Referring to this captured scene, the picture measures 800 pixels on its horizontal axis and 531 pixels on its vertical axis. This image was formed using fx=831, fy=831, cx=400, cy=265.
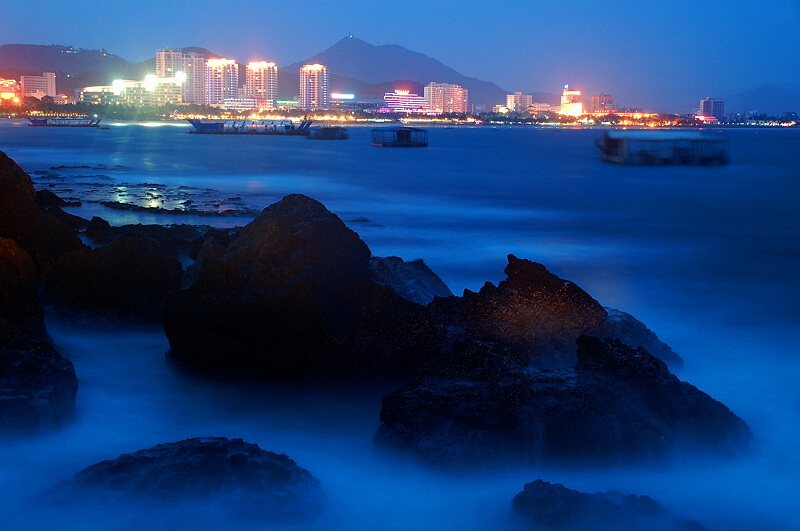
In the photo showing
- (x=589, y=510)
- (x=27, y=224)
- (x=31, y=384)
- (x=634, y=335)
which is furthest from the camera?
(x=27, y=224)

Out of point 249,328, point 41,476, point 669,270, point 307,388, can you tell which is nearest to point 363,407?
point 307,388

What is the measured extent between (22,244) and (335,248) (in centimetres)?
393

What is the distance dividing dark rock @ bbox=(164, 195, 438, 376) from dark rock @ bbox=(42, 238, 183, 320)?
128cm

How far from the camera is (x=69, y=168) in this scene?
34.0 meters

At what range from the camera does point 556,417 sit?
490cm

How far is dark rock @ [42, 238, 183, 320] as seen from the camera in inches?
307

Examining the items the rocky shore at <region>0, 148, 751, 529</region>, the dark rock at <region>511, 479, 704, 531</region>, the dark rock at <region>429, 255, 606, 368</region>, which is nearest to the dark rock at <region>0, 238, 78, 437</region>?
the rocky shore at <region>0, 148, 751, 529</region>

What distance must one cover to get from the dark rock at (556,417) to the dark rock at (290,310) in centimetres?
105

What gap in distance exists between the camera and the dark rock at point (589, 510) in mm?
4195

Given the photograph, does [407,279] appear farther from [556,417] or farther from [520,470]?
[520,470]

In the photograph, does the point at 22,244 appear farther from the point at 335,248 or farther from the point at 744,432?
the point at 744,432

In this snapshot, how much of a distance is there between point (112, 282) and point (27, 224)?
63.9 inches

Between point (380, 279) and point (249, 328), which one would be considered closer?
point (249, 328)

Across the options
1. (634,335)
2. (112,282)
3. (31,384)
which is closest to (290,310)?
(31,384)
